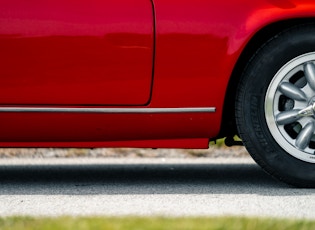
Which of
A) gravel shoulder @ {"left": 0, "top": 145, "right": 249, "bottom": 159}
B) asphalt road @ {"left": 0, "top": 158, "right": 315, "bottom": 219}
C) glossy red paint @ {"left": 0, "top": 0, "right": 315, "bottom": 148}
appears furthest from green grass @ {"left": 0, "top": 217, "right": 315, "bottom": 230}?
gravel shoulder @ {"left": 0, "top": 145, "right": 249, "bottom": 159}

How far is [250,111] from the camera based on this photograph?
4.68 m

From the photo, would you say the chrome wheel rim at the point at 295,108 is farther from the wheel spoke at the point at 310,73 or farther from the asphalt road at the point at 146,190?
the asphalt road at the point at 146,190

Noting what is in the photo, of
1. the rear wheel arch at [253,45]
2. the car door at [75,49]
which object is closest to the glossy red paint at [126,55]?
the car door at [75,49]

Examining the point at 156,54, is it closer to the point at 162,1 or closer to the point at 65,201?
the point at 162,1

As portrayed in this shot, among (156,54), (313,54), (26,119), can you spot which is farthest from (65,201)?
(313,54)

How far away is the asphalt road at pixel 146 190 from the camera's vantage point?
4129mm

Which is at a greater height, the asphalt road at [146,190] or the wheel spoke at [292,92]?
the wheel spoke at [292,92]

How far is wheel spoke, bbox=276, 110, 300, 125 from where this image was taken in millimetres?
4645

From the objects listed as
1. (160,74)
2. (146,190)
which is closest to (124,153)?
(146,190)

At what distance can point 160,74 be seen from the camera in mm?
4617

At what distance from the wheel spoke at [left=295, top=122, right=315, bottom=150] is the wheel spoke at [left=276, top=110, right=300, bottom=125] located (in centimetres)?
8

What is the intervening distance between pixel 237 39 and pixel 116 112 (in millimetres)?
778

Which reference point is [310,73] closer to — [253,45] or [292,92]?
[292,92]

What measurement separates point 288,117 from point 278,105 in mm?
98
